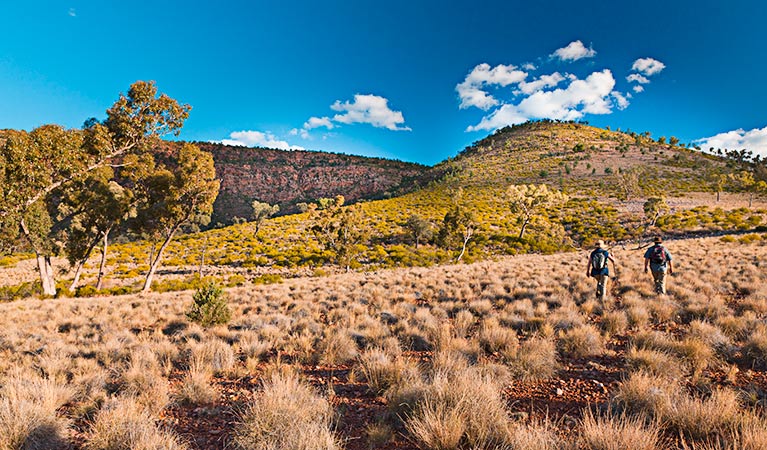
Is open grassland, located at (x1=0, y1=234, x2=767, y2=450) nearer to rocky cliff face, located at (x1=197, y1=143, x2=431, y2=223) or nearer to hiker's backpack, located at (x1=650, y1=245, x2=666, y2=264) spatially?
hiker's backpack, located at (x1=650, y1=245, x2=666, y2=264)

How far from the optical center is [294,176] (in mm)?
115438

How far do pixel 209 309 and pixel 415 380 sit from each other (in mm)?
7420

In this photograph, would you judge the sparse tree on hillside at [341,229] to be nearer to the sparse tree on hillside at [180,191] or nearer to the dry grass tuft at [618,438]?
the sparse tree on hillside at [180,191]

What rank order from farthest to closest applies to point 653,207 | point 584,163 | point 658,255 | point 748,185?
1. point 584,163
2. point 748,185
3. point 653,207
4. point 658,255

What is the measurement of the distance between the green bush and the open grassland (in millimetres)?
382

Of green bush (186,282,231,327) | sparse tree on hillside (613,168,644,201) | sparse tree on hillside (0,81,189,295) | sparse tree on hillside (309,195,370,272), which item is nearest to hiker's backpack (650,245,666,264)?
green bush (186,282,231,327)

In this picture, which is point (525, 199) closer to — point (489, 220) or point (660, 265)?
point (489, 220)

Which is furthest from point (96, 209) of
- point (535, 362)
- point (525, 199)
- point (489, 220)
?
point (489, 220)

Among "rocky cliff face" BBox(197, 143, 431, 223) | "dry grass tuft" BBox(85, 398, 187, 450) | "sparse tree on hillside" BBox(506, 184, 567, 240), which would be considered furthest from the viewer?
"rocky cliff face" BBox(197, 143, 431, 223)

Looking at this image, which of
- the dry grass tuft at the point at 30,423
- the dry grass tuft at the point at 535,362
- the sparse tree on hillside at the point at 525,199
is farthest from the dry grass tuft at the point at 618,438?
the sparse tree on hillside at the point at 525,199

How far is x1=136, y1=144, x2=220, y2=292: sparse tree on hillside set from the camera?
18609 millimetres

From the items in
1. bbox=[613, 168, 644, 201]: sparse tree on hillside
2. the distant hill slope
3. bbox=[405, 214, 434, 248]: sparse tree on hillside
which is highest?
the distant hill slope

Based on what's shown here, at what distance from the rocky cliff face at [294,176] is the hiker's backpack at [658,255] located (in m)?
86.6

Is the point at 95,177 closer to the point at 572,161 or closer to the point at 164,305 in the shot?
the point at 164,305
